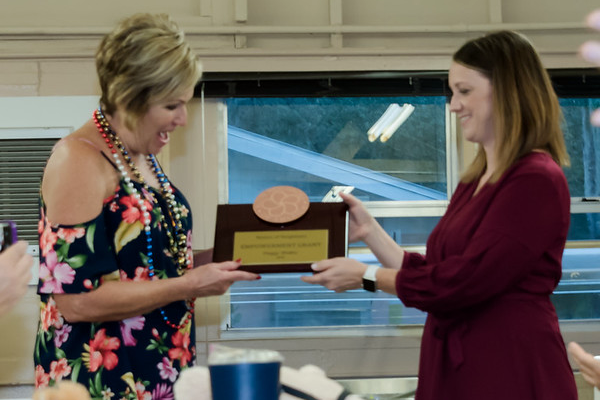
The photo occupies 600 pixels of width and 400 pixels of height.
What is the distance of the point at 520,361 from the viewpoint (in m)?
1.57

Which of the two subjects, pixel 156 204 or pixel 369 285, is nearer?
pixel 156 204

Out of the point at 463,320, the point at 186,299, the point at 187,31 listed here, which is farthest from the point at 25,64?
the point at 463,320

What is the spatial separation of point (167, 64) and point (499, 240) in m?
0.78

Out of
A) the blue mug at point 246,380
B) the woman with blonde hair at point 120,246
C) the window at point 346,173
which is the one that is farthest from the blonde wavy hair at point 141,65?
the window at point 346,173

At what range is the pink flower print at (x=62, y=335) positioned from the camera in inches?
57.2

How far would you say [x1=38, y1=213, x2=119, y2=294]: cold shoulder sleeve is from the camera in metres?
1.41

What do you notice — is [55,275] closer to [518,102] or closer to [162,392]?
[162,392]

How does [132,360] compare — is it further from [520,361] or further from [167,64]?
[520,361]

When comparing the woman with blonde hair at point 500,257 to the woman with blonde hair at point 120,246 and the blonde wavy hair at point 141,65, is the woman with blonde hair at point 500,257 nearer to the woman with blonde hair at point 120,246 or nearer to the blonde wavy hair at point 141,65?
the woman with blonde hair at point 120,246

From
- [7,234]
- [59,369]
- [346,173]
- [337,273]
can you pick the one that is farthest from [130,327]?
[346,173]

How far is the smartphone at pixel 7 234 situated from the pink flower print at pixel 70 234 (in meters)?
0.28

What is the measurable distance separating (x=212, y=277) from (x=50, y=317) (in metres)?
0.33

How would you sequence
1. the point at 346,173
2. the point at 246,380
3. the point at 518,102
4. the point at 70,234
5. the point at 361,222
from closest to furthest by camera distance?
the point at 246,380 < the point at 70,234 < the point at 518,102 < the point at 361,222 < the point at 346,173

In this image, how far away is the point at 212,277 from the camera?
154cm
